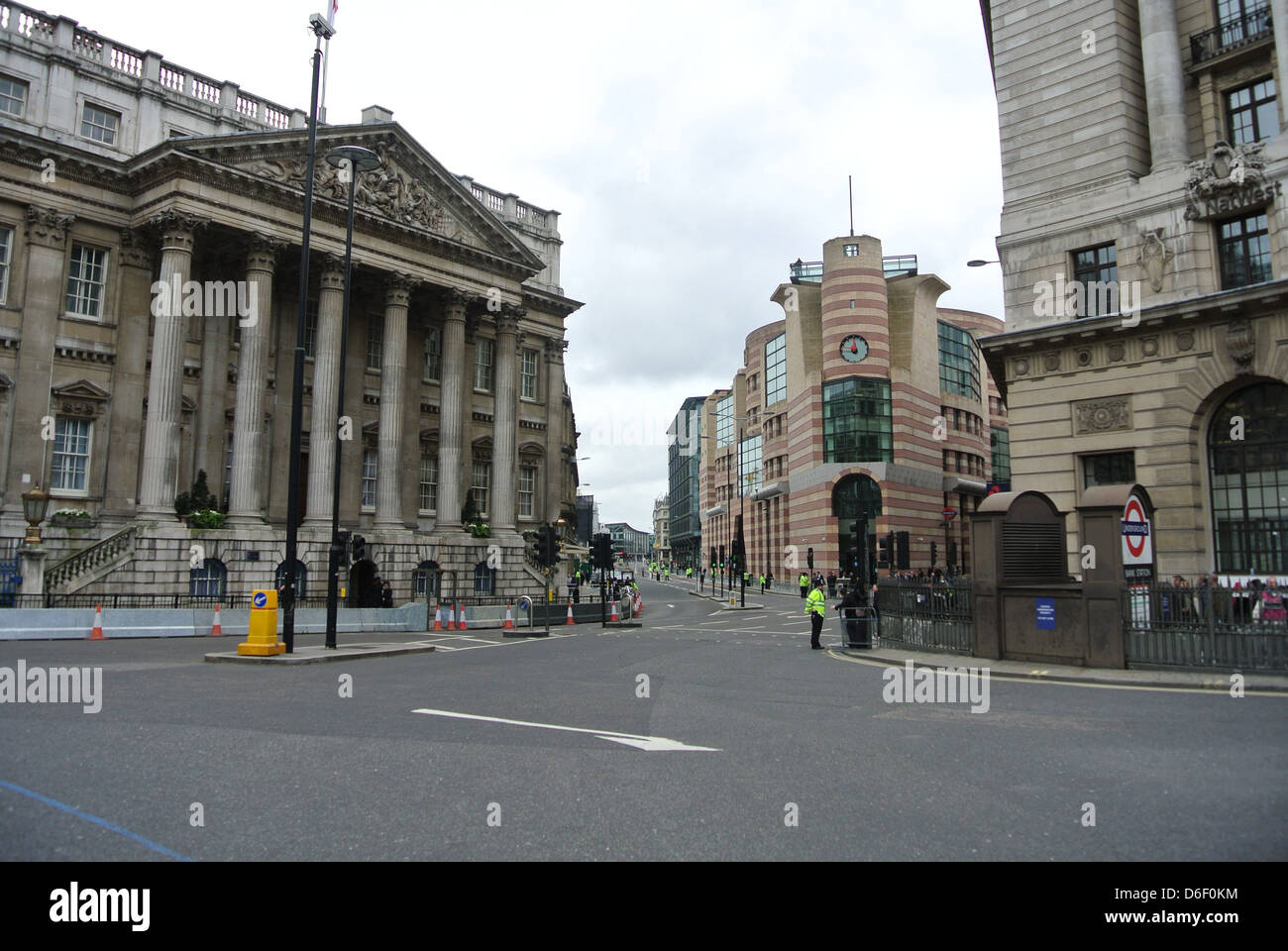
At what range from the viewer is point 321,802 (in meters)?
5.48

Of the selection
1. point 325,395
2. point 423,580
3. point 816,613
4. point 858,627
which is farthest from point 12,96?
point 858,627

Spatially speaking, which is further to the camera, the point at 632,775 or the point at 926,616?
the point at 926,616

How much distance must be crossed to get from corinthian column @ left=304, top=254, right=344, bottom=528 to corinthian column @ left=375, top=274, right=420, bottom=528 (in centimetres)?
205

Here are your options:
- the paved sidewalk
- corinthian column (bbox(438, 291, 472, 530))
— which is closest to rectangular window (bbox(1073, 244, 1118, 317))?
the paved sidewalk

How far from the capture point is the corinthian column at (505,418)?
37.5 m

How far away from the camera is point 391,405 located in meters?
33.3

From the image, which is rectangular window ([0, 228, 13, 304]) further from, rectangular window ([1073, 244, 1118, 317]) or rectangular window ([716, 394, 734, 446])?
rectangular window ([716, 394, 734, 446])

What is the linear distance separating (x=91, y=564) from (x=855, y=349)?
1969 inches

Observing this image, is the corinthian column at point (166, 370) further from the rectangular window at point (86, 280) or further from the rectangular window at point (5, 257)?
the rectangular window at point (5, 257)

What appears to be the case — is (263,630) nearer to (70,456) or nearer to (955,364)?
(70,456)

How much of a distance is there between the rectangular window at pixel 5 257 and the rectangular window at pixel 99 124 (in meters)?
4.41

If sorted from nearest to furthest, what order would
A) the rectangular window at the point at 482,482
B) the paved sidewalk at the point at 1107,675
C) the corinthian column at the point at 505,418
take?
1. the paved sidewalk at the point at 1107,675
2. the corinthian column at the point at 505,418
3. the rectangular window at the point at 482,482

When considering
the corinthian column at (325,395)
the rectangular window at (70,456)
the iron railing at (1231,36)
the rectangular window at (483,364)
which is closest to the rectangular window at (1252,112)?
the iron railing at (1231,36)
